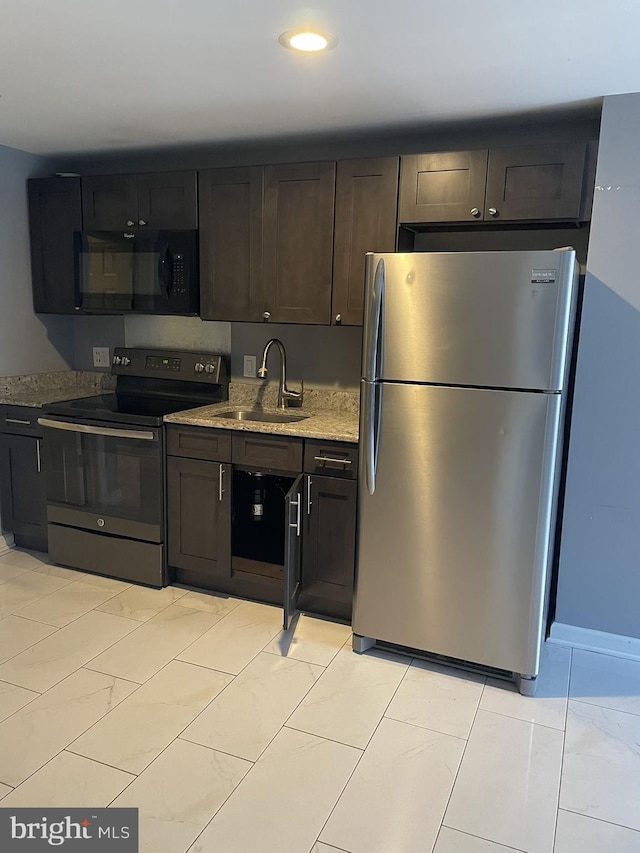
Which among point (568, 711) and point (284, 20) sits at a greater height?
point (284, 20)

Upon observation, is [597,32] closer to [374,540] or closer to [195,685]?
[374,540]

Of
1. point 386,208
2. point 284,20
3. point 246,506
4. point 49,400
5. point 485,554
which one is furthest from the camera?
point 49,400

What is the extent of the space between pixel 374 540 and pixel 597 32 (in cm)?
187

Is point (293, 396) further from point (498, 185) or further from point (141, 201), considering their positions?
point (498, 185)

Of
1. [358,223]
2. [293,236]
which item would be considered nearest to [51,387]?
[293,236]

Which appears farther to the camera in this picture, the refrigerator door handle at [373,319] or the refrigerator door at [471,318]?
the refrigerator door handle at [373,319]

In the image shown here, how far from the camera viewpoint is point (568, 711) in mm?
2330

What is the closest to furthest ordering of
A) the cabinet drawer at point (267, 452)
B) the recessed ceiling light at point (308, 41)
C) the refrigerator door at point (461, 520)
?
the recessed ceiling light at point (308, 41)
the refrigerator door at point (461, 520)
the cabinet drawer at point (267, 452)

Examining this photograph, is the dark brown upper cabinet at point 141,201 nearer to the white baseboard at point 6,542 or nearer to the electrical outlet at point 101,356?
the electrical outlet at point 101,356

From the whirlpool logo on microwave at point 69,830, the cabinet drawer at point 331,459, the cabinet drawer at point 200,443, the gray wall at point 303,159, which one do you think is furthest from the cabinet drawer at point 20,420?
→ the whirlpool logo on microwave at point 69,830

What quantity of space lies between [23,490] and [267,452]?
61.4 inches

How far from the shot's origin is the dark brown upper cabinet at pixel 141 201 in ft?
10.6

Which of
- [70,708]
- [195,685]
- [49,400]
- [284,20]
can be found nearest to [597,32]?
[284,20]

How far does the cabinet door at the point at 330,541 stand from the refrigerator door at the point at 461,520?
24 cm
